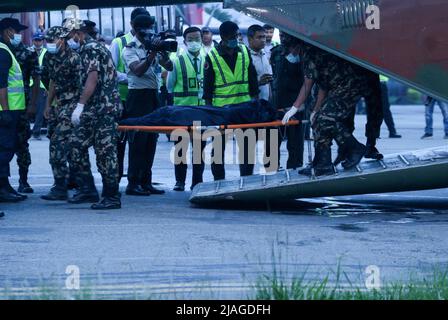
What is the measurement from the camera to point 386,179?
37.7 feet

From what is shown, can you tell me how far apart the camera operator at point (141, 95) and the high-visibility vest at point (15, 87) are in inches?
49.9

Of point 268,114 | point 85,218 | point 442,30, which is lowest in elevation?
point 85,218

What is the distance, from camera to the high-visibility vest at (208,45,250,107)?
531 inches

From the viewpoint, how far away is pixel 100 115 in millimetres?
11922

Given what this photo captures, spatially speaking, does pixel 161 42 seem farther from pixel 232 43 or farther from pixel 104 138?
pixel 104 138

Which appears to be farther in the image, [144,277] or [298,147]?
[298,147]

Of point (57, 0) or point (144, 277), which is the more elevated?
point (57, 0)

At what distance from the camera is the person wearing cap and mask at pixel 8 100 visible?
12.4 meters

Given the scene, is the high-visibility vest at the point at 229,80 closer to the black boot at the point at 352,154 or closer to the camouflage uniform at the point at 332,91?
the camouflage uniform at the point at 332,91

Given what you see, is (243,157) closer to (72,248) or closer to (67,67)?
(67,67)

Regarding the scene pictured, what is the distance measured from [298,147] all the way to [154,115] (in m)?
2.40

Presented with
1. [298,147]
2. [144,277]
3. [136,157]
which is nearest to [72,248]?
[144,277]

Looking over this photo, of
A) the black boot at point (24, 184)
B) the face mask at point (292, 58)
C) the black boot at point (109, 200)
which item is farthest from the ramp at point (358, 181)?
the black boot at point (24, 184)

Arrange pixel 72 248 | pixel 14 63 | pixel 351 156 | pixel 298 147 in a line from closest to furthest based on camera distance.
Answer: pixel 72 248 → pixel 351 156 → pixel 14 63 → pixel 298 147
